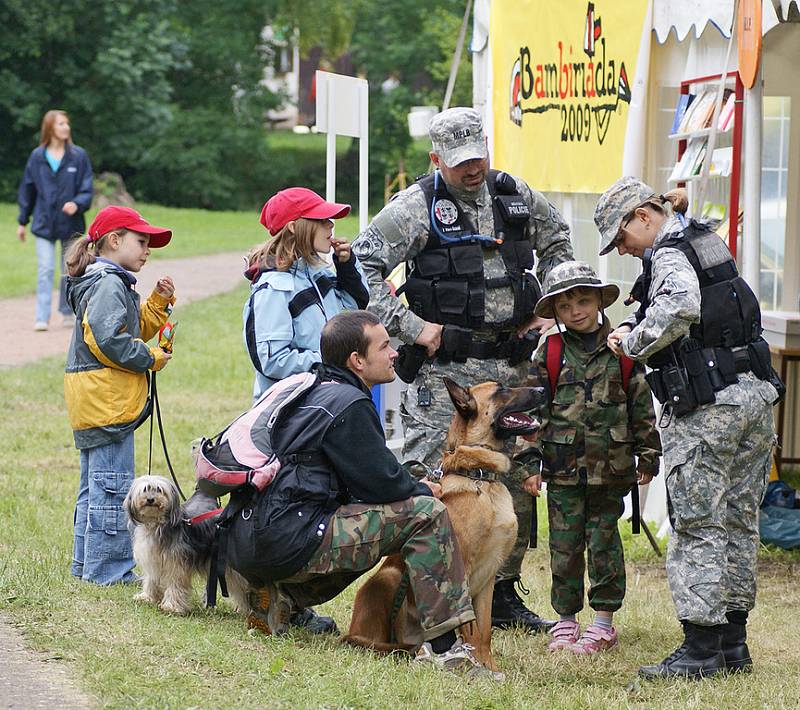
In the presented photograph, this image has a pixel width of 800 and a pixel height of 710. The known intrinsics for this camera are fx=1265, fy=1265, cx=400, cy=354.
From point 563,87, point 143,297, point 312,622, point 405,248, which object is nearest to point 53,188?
point 143,297

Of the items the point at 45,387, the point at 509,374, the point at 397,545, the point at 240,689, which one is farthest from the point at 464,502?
the point at 45,387

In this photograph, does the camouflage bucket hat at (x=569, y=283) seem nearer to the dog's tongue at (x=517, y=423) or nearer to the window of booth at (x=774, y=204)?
the dog's tongue at (x=517, y=423)

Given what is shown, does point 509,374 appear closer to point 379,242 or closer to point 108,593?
point 379,242

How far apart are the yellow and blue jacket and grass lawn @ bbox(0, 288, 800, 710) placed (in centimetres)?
73

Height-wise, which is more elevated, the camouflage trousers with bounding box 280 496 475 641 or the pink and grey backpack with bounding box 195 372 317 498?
the pink and grey backpack with bounding box 195 372 317 498

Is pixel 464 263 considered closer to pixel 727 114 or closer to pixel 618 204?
pixel 618 204

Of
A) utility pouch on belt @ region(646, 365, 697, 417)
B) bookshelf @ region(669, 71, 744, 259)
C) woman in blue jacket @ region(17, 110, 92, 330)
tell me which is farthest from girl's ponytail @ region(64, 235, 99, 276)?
woman in blue jacket @ region(17, 110, 92, 330)

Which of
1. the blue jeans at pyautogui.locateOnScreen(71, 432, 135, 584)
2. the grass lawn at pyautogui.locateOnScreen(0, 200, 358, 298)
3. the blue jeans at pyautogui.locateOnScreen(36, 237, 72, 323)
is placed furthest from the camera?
the grass lawn at pyautogui.locateOnScreen(0, 200, 358, 298)

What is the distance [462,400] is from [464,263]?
0.79 metres

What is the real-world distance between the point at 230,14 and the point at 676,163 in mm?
38756

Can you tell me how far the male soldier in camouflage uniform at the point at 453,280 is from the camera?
5.43m

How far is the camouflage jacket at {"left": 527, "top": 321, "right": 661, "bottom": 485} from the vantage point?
5.24m

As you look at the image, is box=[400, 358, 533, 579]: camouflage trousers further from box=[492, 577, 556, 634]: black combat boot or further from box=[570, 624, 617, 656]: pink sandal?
box=[570, 624, 617, 656]: pink sandal

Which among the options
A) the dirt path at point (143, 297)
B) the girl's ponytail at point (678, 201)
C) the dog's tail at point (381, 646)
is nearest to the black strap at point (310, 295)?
the dog's tail at point (381, 646)
